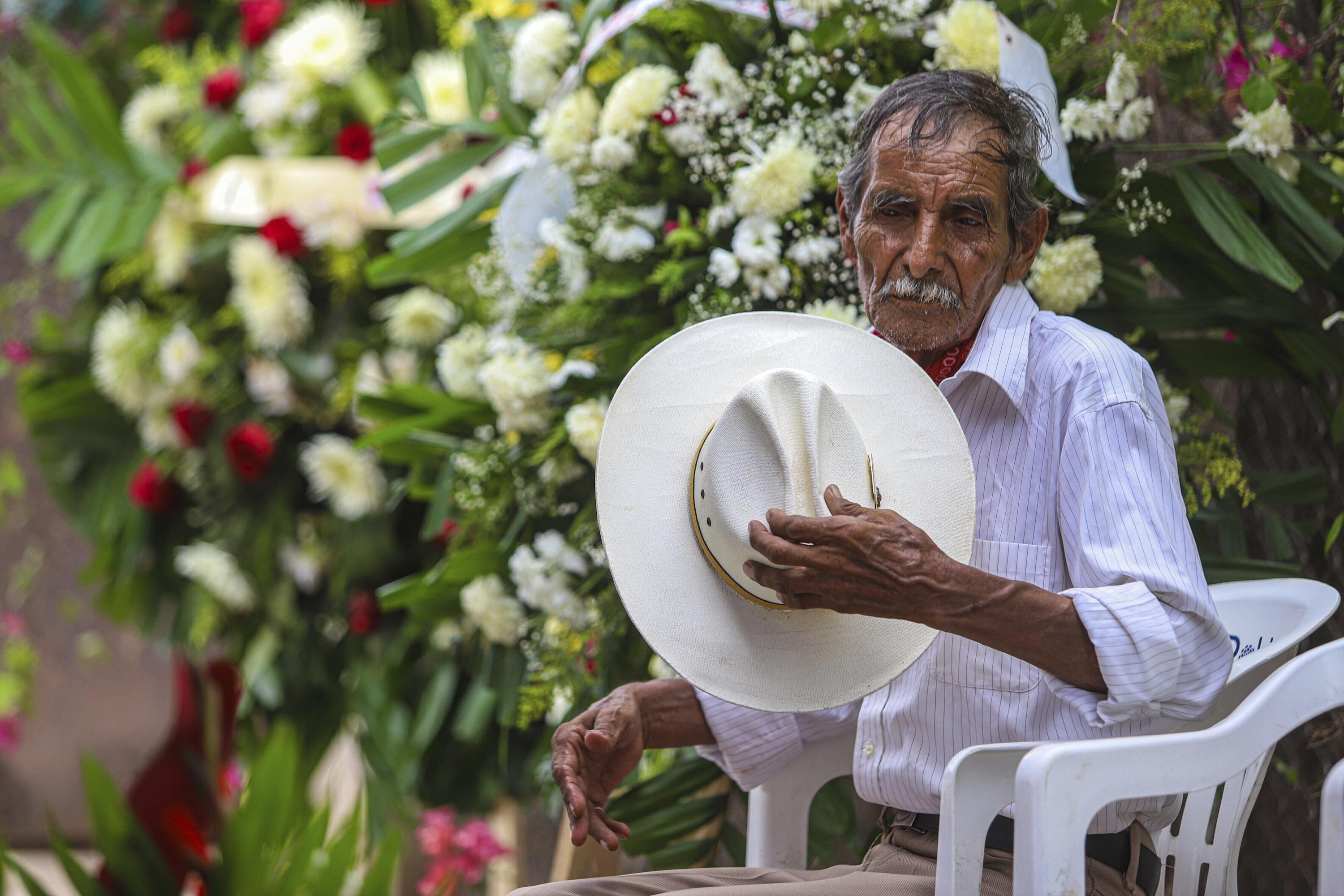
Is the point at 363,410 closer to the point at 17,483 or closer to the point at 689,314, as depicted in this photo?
the point at 689,314

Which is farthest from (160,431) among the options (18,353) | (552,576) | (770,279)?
(770,279)

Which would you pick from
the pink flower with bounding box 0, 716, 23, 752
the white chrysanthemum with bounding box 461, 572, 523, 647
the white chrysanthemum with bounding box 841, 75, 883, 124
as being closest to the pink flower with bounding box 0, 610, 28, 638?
the pink flower with bounding box 0, 716, 23, 752

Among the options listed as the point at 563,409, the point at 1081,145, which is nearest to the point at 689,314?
the point at 563,409

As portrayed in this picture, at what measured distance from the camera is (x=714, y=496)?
0.97 metres

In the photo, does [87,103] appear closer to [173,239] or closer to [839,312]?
[173,239]

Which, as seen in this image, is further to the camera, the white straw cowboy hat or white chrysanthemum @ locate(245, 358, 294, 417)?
white chrysanthemum @ locate(245, 358, 294, 417)

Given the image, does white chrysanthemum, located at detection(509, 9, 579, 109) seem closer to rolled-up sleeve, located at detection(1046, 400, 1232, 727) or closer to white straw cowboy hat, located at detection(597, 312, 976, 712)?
white straw cowboy hat, located at detection(597, 312, 976, 712)

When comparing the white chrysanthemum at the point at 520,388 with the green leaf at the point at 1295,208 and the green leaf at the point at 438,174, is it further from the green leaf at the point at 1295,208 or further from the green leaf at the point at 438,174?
the green leaf at the point at 1295,208

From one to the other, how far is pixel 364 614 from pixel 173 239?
105cm

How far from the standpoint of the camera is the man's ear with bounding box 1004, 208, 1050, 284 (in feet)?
3.85

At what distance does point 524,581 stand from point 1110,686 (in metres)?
0.88

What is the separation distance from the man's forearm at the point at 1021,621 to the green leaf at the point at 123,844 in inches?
25.1

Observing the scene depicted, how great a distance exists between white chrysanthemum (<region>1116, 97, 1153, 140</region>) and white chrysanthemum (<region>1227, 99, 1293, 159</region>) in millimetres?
104

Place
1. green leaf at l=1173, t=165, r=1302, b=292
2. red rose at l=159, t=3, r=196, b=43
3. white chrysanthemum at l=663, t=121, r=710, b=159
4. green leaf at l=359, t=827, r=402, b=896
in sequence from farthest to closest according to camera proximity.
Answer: red rose at l=159, t=3, r=196, b=43 → white chrysanthemum at l=663, t=121, r=710, b=159 → green leaf at l=1173, t=165, r=1302, b=292 → green leaf at l=359, t=827, r=402, b=896
